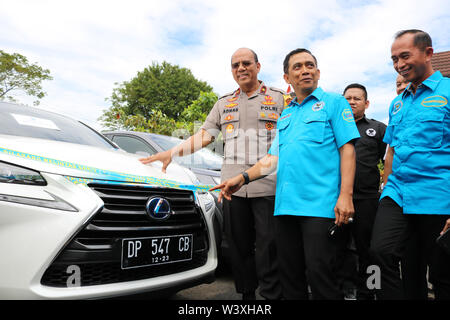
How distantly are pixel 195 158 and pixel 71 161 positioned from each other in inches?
83.8

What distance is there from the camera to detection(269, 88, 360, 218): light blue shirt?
171 centimetres

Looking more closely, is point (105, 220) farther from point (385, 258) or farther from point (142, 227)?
point (385, 258)

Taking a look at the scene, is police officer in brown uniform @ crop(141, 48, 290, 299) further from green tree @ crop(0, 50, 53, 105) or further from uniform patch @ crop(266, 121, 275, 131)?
green tree @ crop(0, 50, 53, 105)

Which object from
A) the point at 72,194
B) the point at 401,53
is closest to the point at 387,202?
the point at 401,53

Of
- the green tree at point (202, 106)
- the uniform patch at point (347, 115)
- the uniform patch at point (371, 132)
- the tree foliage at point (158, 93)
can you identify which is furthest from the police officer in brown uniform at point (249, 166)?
the tree foliage at point (158, 93)

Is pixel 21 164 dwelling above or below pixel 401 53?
below

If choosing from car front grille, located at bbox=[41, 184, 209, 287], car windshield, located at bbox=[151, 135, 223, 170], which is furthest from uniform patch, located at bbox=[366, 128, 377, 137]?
car front grille, located at bbox=[41, 184, 209, 287]

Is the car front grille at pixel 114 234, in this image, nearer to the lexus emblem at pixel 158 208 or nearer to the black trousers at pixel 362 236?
the lexus emblem at pixel 158 208

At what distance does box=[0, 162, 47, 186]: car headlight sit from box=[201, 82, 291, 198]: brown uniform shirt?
1193mm

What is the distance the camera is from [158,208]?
180 centimetres

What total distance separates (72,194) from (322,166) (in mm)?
1261

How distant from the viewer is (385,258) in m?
1.68

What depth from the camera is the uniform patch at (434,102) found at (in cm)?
167

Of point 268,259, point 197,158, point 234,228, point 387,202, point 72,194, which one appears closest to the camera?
point 72,194
